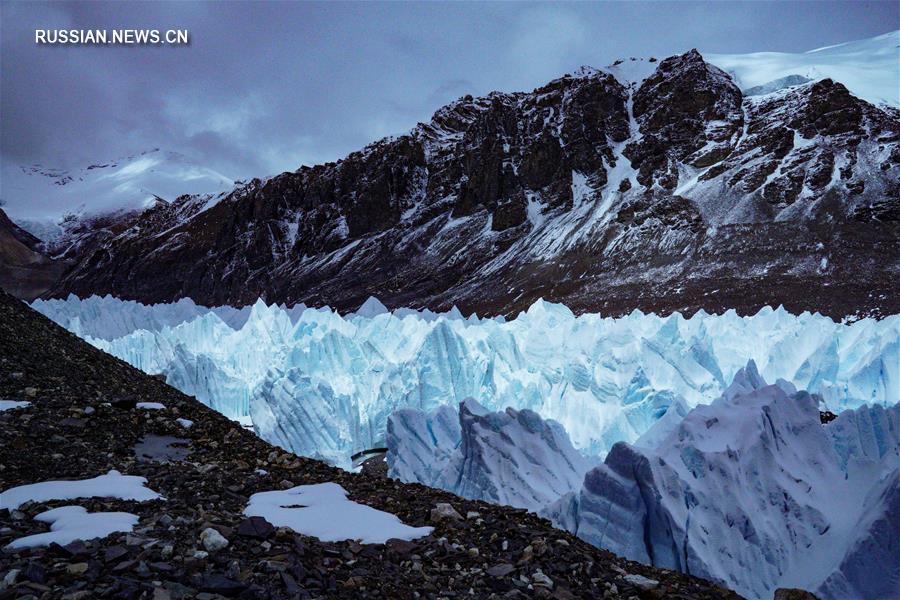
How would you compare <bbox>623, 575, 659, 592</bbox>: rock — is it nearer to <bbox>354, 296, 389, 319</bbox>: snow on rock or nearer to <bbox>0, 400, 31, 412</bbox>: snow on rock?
<bbox>0, 400, 31, 412</bbox>: snow on rock

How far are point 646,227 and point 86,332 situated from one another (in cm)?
4996

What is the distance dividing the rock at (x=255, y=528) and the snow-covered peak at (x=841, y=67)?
78535mm

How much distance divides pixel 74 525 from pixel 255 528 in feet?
3.02

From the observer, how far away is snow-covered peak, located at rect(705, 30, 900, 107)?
6975 cm

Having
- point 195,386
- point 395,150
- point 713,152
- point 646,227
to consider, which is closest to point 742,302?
point 646,227

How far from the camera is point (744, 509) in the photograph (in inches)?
255

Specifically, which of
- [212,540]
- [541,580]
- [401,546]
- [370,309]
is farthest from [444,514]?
[370,309]

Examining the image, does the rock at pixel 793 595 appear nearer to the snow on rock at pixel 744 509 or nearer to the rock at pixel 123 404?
the snow on rock at pixel 744 509

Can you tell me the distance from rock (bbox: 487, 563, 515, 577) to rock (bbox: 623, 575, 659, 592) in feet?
2.24

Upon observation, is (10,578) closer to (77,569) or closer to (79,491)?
(77,569)

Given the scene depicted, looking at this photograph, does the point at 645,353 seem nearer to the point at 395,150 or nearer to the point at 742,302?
the point at 742,302

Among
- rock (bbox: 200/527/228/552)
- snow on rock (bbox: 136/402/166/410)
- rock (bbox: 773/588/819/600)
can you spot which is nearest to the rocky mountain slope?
rock (bbox: 773/588/819/600)

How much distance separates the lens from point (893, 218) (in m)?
52.7

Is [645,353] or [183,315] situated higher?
[183,315]
